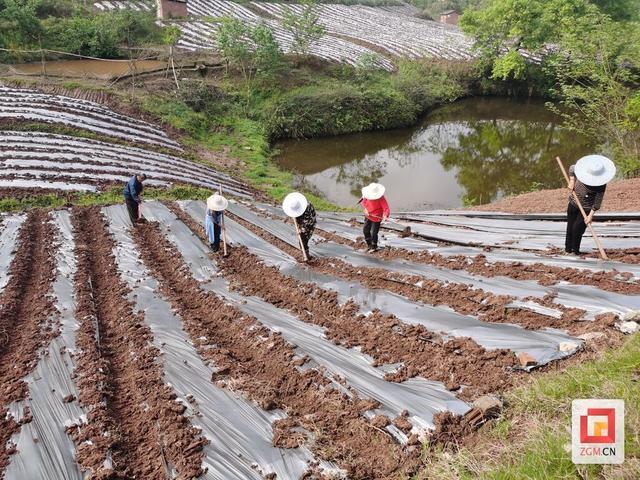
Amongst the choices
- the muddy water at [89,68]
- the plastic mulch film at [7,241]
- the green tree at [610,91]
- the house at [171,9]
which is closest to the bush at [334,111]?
the muddy water at [89,68]

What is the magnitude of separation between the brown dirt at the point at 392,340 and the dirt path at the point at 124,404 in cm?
175

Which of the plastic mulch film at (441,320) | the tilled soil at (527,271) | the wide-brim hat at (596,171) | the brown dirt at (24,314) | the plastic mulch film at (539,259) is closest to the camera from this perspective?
the plastic mulch film at (441,320)

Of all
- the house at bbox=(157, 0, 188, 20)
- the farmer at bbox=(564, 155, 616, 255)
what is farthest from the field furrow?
the house at bbox=(157, 0, 188, 20)

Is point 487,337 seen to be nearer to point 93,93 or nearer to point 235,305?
point 235,305

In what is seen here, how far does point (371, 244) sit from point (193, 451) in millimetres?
4671

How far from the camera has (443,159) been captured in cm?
1938

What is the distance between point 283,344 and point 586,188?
4430 mm

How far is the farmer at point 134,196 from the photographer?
9.07 meters

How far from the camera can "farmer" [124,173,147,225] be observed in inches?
357

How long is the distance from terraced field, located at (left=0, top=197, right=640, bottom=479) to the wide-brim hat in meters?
1.06

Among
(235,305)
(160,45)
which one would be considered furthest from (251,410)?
(160,45)

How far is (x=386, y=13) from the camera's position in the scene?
4950cm

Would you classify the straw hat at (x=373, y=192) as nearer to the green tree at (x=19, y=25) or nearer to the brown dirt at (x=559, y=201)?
the brown dirt at (x=559, y=201)

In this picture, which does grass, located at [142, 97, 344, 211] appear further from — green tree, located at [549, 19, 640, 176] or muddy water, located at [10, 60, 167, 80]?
green tree, located at [549, 19, 640, 176]
